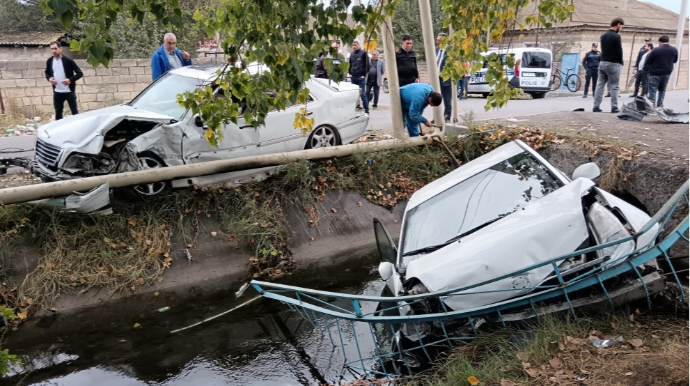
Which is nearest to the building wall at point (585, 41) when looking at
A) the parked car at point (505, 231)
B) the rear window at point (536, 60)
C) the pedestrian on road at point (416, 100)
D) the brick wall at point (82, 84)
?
the rear window at point (536, 60)

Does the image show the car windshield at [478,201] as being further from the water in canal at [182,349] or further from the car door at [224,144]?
the car door at [224,144]

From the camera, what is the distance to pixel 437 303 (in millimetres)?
3982

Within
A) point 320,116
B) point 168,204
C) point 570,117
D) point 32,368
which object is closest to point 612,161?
point 570,117

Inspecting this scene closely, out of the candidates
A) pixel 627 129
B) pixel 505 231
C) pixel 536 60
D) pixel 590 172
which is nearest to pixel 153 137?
pixel 505 231

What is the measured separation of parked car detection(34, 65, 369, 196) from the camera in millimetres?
6793

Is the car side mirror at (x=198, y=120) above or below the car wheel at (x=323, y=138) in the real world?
above

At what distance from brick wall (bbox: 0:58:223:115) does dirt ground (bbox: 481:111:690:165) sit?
956cm

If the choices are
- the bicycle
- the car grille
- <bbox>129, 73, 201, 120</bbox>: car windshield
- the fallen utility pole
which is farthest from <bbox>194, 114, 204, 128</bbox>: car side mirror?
the bicycle

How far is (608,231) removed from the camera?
12.2ft

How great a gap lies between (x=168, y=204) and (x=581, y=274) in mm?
5546

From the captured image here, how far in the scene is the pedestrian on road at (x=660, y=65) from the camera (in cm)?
1245

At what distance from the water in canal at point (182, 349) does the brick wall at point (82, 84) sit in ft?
35.1

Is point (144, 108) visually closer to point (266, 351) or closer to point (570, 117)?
point (266, 351)

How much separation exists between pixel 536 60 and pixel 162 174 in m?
18.7
